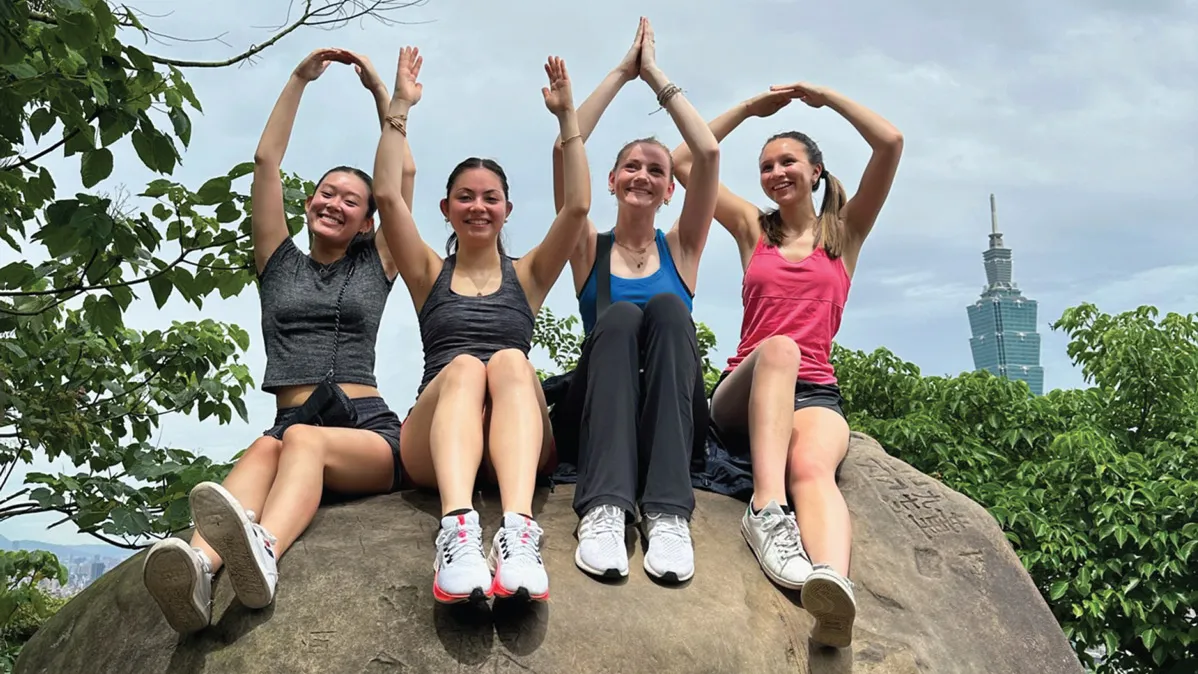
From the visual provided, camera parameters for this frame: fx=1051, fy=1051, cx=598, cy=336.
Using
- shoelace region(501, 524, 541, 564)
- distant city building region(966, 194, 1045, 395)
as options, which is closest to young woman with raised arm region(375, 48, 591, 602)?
A: shoelace region(501, 524, 541, 564)

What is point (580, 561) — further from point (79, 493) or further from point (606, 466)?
point (79, 493)

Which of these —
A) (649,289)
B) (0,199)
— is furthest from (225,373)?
(649,289)

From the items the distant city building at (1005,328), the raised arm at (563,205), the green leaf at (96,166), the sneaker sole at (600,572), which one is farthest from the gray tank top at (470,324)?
the distant city building at (1005,328)

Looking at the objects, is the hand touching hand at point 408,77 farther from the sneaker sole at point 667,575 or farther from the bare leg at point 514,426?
the sneaker sole at point 667,575

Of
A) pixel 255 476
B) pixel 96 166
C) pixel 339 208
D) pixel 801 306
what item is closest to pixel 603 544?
pixel 255 476

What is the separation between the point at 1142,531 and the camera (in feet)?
26.0

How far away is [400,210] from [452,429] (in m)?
1.13

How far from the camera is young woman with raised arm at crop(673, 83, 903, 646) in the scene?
3947 mm

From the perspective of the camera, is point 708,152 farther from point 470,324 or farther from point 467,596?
point 467,596

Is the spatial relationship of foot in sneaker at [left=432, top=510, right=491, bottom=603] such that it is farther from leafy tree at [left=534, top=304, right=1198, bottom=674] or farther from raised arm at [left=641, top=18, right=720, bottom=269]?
leafy tree at [left=534, top=304, right=1198, bottom=674]

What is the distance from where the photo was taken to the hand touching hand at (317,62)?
4770 millimetres

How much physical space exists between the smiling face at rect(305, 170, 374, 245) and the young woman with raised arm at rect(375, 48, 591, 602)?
9.0 inches

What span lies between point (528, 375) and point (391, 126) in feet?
4.53

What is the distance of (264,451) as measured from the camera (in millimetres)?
3979
